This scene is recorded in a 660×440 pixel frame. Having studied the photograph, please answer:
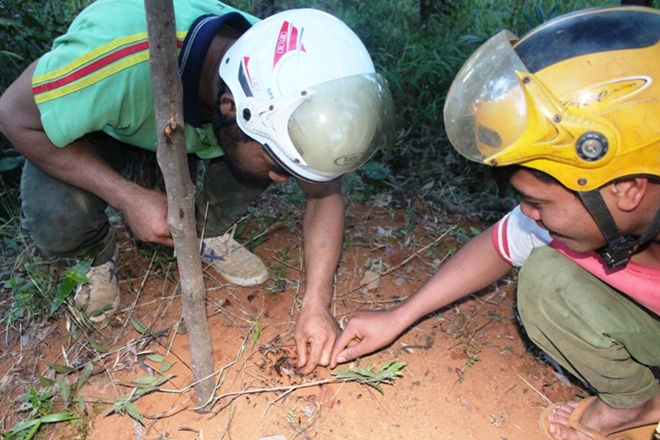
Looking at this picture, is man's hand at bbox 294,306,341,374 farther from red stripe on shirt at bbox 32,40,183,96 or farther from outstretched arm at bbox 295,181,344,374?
red stripe on shirt at bbox 32,40,183,96

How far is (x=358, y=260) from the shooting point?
2.85 metres

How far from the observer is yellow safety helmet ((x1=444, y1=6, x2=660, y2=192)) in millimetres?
1340

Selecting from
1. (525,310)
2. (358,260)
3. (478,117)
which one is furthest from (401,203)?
(478,117)

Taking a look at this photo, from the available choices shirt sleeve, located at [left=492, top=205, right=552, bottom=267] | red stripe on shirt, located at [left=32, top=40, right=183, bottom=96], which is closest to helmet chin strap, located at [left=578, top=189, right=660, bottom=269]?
shirt sleeve, located at [left=492, top=205, right=552, bottom=267]

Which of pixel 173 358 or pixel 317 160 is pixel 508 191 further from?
pixel 173 358

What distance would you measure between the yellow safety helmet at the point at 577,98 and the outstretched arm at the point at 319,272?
3.19 ft

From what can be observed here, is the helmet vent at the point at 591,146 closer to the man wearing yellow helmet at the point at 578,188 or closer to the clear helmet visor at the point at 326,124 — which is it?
the man wearing yellow helmet at the point at 578,188

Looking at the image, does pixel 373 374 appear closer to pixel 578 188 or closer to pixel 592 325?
pixel 592 325

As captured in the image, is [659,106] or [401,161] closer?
[659,106]

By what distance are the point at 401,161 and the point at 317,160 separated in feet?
7.84

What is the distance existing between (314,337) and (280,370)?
0.72ft

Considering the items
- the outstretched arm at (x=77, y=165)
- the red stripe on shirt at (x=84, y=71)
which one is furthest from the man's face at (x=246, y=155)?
the red stripe on shirt at (x=84, y=71)

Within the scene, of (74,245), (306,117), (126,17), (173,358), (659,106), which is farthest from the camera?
(74,245)

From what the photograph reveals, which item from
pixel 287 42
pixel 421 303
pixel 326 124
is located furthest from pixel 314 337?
pixel 287 42
